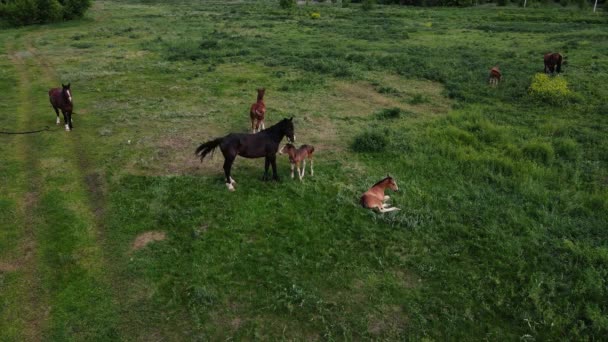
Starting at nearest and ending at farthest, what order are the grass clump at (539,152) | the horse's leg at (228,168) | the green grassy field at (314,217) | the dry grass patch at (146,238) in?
1. the green grassy field at (314,217)
2. the dry grass patch at (146,238)
3. the horse's leg at (228,168)
4. the grass clump at (539,152)

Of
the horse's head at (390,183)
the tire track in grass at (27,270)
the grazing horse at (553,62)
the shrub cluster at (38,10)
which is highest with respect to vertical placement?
the shrub cluster at (38,10)

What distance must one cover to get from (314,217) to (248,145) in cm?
255

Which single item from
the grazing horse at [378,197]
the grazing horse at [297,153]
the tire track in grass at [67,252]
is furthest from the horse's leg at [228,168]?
the grazing horse at [378,197]

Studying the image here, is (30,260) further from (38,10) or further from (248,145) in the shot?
(38,10)

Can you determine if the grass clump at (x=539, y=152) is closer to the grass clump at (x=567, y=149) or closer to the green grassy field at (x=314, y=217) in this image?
the green grassy field at (x=314, y=217)

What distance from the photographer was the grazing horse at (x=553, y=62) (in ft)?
79.7

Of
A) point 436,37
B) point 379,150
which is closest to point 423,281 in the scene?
point 379,150

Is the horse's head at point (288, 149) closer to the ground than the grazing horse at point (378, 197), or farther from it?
farther from it

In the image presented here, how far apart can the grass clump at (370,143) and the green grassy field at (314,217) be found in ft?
0.22

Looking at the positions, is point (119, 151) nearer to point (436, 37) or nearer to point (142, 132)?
point (142, 132)

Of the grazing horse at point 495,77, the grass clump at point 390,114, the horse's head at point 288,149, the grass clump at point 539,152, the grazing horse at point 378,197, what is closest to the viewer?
the grazing horse at point 378,197

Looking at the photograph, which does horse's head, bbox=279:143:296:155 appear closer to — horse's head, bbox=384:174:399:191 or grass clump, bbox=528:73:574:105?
horse's head, bbox=384:174:399:191

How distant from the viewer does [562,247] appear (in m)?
8.89

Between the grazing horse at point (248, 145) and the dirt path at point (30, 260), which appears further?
the grazing horse at point (248, 145)
